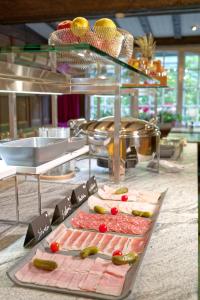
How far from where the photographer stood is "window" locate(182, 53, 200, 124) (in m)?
5.73

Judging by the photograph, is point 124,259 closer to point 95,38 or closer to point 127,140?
point 95,38

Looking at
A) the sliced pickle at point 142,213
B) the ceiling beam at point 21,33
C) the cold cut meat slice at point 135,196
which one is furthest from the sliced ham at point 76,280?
the ceiling beam at point 21,33

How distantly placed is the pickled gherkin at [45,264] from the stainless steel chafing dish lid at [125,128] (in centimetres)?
91

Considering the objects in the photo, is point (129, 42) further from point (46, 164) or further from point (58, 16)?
point (58, 16)

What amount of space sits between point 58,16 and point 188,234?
8.61 ft

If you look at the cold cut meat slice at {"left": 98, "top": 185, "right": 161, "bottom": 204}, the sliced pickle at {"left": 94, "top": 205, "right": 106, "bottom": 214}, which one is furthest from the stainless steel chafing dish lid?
the sliced pickle at {"left": 94, "top": 205, "right": 106, "bottom": 214}

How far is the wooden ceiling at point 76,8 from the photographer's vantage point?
2.76 m

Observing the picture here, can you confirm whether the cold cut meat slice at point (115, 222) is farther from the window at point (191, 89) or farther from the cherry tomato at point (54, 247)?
the window at point (191, 89)

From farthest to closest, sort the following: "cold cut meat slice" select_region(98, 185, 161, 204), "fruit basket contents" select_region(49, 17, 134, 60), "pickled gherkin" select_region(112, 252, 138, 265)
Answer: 1. "cold cut meat slice" select_region(98, 185, 161, 204)
2. "fruit basket contents" select_region(49, 17, 134, 60)
3. "pickled gherkin" select_region(112, 252, 138, 265)

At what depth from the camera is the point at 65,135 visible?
149 cm

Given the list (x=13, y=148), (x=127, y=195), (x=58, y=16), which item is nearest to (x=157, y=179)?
(x=127, y=195)

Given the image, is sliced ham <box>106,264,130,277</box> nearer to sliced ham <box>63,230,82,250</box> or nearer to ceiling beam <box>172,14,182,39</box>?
sliced ham <box>63,230,82,250</box>

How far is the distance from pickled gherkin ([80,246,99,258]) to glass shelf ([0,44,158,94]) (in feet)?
1.45

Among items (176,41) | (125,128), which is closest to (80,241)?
(125,128)
